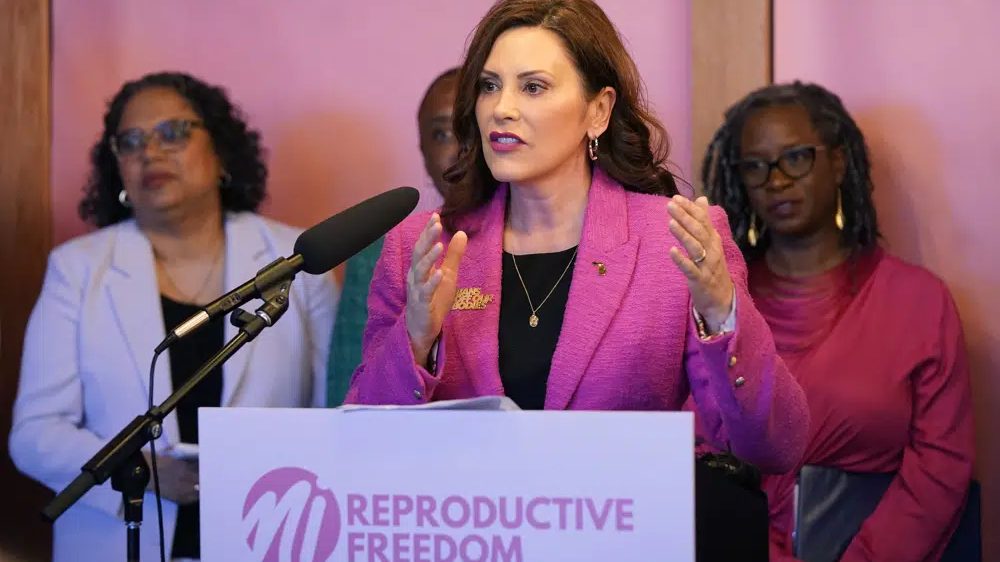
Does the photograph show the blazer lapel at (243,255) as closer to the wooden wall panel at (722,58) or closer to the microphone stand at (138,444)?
the wooden wall panel at (722,58)

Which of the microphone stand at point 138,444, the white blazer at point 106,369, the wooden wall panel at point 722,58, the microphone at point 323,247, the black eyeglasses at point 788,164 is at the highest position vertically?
the wooden wall panel at point 722,58

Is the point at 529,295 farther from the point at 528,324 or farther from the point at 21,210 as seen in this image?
the point at 21,210

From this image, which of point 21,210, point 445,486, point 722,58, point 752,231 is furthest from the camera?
point 21,210

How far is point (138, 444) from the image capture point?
1963mm

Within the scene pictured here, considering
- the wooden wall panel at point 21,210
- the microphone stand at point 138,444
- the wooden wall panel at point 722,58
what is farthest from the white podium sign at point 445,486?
the wooden wall panel at point 21,210

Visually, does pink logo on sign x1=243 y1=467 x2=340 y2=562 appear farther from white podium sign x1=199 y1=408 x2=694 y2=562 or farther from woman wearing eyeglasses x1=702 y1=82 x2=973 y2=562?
woman wearing eyeglasses x1=702 y1=82 x2=973 y2=562

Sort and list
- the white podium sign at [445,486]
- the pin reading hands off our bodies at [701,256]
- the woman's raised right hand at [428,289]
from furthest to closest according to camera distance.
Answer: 1. the woman's raised right hand at [428,289]
2. the pin reading hands off our bodies at [701,256]
3. the white podium sign at [445,486]

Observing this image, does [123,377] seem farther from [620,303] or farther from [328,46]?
[620,303]

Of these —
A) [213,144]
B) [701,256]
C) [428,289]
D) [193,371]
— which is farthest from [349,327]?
[701,256]

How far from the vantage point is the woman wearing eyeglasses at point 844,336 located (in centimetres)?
349

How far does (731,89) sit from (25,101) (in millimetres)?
2543

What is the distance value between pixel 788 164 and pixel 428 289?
6.42 feet

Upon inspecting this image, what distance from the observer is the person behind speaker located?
3.78 meters

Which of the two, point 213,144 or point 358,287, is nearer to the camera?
point 358,287
